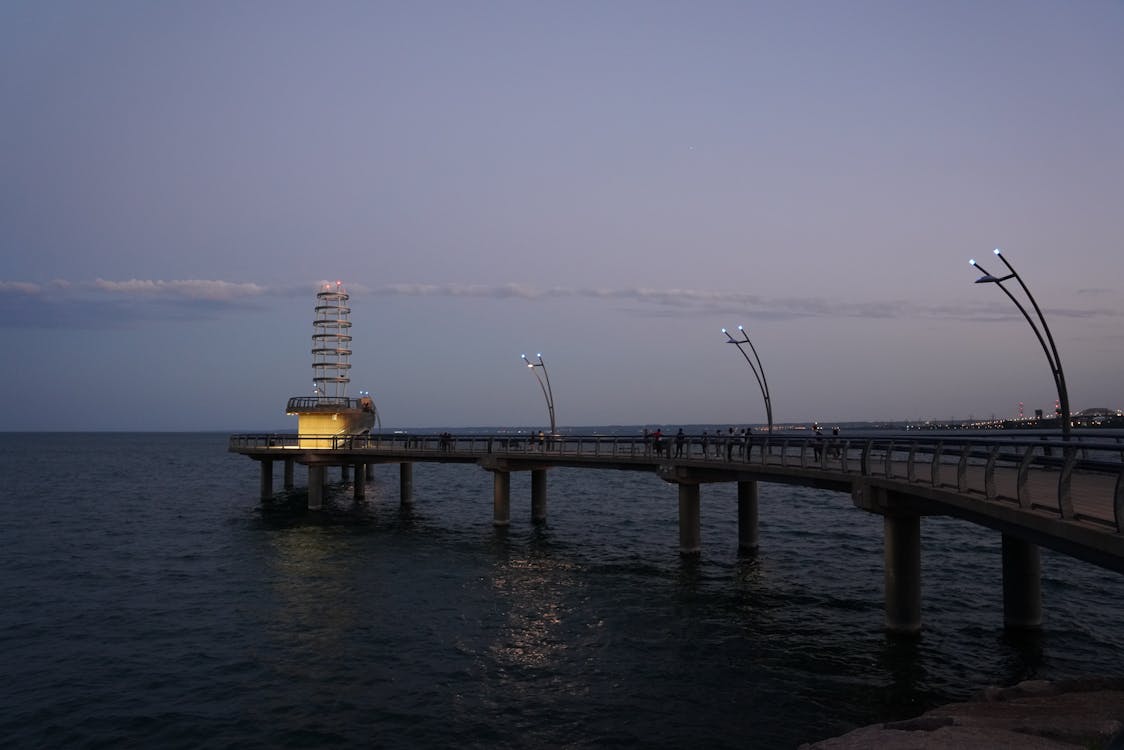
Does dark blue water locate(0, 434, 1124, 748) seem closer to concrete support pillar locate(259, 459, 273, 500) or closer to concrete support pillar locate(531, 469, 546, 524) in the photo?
concrete support pillar locate(531, 469, 546, 524)

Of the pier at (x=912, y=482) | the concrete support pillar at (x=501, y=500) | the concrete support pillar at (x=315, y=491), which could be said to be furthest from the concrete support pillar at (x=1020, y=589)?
the concrete support pillar at (x=315, y=491)

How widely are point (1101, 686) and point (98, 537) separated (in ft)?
153

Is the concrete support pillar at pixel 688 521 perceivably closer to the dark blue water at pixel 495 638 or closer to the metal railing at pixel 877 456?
the dark blue water at pixel 495 638

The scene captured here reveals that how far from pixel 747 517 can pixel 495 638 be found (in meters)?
17.7

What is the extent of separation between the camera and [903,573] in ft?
75.0

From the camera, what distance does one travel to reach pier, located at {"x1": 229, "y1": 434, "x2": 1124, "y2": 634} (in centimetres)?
1353

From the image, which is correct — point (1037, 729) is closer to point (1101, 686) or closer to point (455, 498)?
point (1101, 686)

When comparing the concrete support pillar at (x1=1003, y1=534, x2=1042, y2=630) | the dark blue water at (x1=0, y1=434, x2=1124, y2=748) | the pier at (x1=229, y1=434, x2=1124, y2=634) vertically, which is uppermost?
the pier at (x1=229, y1=434, x2=1124, y2=634)

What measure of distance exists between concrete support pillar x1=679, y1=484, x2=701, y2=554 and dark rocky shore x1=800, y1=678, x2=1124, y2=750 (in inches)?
821

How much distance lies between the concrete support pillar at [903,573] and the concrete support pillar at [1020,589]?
2564mm

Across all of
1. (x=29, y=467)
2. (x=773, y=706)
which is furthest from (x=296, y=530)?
(x=29, y=467)

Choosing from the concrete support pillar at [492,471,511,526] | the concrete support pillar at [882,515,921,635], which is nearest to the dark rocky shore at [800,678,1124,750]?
the concrete support pillar at [882,515,921,635]

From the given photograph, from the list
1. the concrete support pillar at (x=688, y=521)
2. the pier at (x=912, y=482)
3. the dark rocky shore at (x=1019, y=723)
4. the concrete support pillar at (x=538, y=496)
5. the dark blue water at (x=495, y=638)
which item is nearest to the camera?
the dark rocky shore at (x=1019, y=723)

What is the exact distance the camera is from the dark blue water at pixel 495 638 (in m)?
17.3
